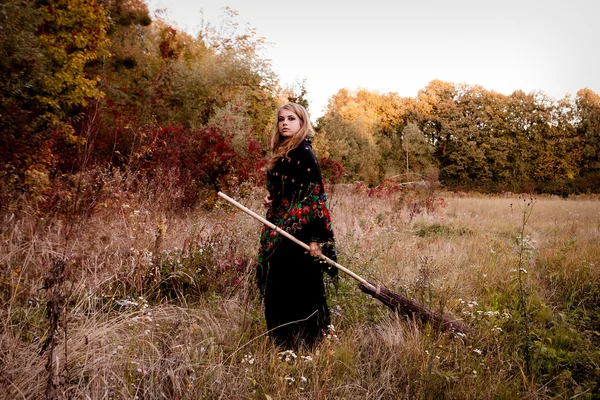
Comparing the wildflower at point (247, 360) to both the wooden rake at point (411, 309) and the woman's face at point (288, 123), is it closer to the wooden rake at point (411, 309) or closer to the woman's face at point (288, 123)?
the wooden rake at point (411, 309)

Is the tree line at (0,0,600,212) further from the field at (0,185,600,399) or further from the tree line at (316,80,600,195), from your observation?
the field at (0,185,600,399)

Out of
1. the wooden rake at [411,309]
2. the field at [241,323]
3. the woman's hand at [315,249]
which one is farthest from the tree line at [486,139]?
the woman's hand at [315,249]

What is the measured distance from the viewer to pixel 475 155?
102 ft

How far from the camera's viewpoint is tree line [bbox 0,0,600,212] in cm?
520

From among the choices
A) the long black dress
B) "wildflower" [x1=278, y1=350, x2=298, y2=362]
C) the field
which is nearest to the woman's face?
the long black dress

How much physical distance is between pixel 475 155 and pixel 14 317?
1357 inches

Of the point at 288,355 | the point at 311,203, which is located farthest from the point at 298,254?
the point at 288,355

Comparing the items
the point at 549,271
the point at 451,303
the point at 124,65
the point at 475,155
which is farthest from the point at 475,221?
the point at 475,155

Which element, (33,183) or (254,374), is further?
(33,183)

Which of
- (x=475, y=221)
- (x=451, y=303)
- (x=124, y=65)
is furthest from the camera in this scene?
(x=124, y=65)

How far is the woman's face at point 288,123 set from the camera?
108 inches

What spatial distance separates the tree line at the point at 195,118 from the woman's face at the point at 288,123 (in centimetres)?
132

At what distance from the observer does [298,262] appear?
8.61 feet

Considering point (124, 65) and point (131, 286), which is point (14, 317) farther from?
point (124, 65)
